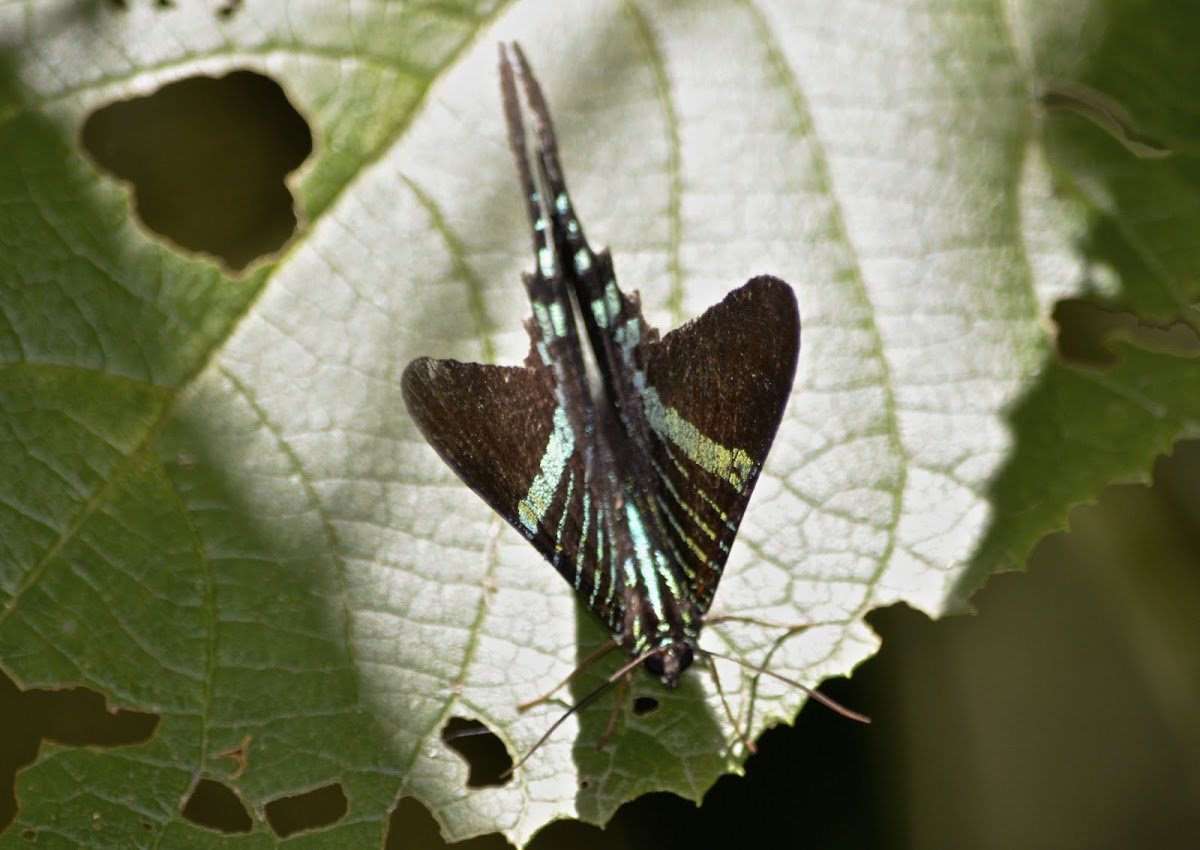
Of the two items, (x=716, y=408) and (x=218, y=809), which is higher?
(x=716, y=408)

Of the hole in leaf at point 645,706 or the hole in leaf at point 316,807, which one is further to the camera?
the hole in leaf at point 645,706

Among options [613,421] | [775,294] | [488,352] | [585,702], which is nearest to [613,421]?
[613,421]

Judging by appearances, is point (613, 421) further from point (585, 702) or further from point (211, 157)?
point (211, 157)

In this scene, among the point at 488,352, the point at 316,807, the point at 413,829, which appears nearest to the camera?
the point at 316,807

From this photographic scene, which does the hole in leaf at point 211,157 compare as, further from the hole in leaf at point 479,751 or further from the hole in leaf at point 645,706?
the hole in leaf at point 645,706

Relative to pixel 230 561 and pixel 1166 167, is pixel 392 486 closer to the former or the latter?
pixel 230 561

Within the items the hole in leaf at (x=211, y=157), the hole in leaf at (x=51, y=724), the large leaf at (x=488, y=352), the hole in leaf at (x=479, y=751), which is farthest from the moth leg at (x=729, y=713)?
the hole in leaf at (x=211, y=157)

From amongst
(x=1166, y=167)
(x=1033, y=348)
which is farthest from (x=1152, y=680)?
(x=1166, y=167)
